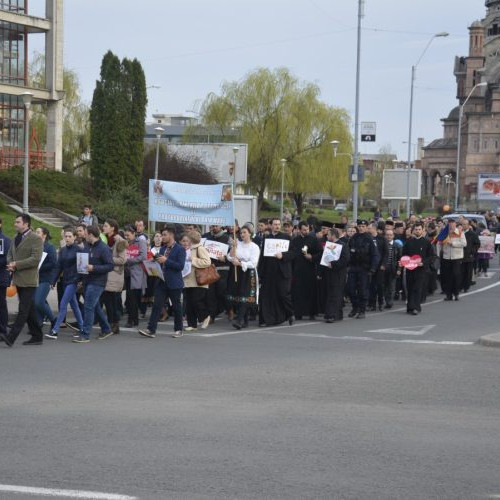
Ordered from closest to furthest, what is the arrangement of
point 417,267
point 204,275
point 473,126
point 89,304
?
point 89,304 < point 204,275 < point 417,267 < point 473,126

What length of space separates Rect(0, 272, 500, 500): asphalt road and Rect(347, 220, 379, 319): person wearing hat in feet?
12.7

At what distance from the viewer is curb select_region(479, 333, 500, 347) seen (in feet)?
48.1

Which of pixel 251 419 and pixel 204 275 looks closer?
pixel 251 419

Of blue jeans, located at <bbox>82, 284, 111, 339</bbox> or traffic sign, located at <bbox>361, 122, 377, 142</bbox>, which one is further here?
traffic sign, located at <bbox>361, 122, 377, 142</bbox>

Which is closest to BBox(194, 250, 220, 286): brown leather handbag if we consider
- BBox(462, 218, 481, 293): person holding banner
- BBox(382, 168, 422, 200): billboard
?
BBox(462, 218, 481, 293): person holding banner

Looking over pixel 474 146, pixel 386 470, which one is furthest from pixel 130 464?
pixel 474 146

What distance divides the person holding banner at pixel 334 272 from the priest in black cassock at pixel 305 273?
422 millimetres

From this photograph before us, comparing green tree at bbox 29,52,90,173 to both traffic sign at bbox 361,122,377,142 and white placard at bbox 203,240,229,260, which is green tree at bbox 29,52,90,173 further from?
white placard at bbox 203,240,229,260

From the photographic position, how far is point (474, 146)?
125188mm

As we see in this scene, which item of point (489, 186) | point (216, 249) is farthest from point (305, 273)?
point (489, 186)

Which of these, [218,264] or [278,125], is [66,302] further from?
[278,125]

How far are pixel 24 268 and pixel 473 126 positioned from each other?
4649 inches

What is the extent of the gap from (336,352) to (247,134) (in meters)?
50.5

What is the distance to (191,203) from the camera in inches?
731
